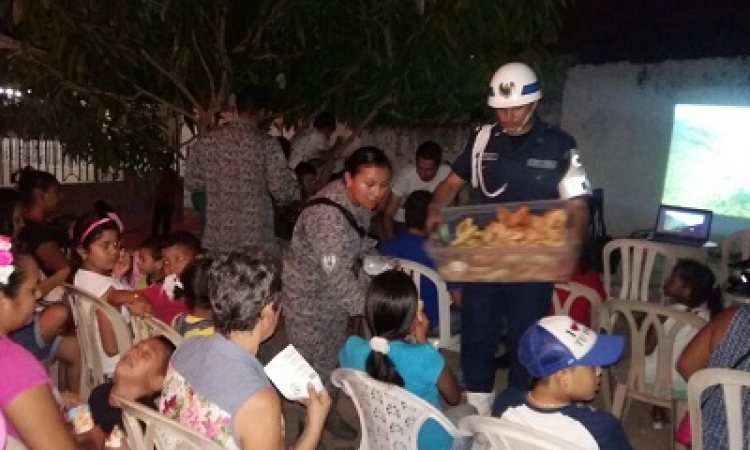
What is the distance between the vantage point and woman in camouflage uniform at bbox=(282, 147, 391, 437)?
129 inches

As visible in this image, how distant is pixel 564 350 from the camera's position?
2.30 metres

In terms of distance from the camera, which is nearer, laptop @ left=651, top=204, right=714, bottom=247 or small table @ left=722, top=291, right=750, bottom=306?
small table @ left=722, top=291, right=750, bottom=306

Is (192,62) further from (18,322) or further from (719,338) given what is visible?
(719,338)

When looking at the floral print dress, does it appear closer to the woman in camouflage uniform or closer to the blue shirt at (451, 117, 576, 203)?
the woman in camouflage uniform

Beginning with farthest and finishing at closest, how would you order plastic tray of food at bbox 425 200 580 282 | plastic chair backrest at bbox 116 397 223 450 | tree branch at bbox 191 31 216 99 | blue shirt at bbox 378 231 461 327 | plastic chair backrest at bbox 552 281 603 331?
tree branch at bbox 191 31 216 99 → blue shirt at bbox 378 231 461 327 → plastic chair backrest at bbox 552 281 603 331 → plastic tray of food at bbox 425 200 580 282 → plastic chair backrest at bbox 116 397 223 450

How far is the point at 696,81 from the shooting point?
7.78m

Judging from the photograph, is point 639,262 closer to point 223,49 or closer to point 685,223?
point 685,223

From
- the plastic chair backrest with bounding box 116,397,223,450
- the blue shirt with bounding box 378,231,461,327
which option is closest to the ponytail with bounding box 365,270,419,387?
the plastic chair backrest with bounding box 116,397,223,450

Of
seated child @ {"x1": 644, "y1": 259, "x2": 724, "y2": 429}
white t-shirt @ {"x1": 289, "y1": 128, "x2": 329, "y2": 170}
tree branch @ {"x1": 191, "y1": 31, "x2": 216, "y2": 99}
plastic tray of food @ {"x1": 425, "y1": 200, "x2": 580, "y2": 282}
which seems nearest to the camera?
plastic tray of food @ {"x1": 425, "y1": 200, "x2": 580, "y2": 282}

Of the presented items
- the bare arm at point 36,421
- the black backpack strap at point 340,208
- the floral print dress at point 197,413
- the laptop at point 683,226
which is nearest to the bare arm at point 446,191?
the black backpack strap at point 340,208

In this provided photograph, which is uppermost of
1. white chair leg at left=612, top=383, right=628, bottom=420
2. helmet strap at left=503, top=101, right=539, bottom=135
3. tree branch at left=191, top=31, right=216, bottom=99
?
tree branch at left=191, top=31, right=216, bottom=99

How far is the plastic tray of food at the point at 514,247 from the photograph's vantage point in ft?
9.55

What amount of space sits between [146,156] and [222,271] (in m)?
3.07

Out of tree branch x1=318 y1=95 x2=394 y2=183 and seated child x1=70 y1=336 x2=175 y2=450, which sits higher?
tree branch x1=318 y1=95 x2=394 y2=183
